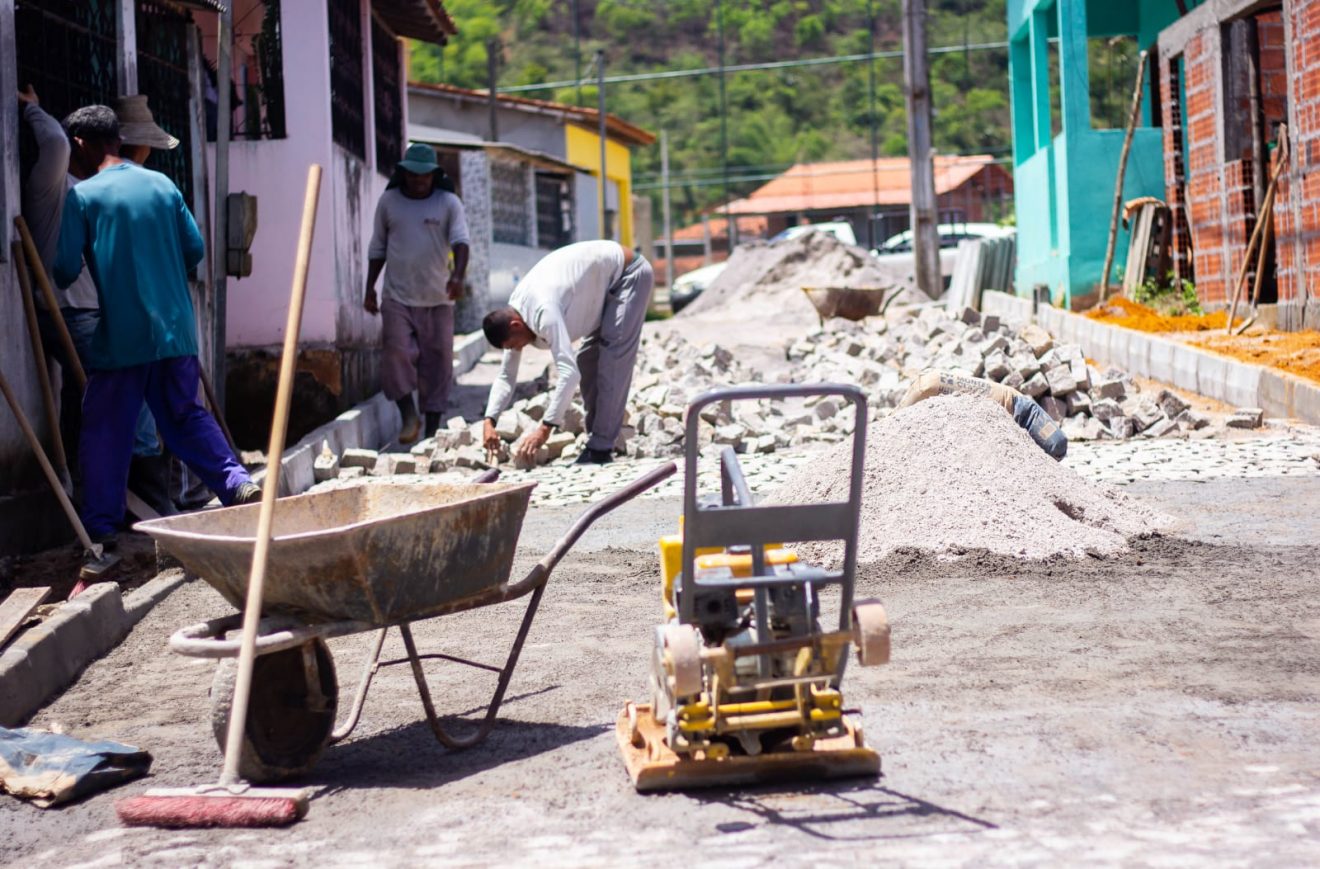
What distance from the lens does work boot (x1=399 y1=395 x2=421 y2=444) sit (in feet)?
38.3

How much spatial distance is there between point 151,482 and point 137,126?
67.7 inches

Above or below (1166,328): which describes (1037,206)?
above

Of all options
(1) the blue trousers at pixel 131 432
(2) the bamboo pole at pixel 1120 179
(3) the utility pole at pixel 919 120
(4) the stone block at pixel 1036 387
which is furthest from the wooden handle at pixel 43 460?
(3) the utility pole at pixel 919 120

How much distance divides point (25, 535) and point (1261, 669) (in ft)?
16.8

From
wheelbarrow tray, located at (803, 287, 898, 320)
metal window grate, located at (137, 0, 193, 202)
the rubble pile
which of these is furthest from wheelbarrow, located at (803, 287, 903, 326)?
metal window grate, located at (137, 0, 193, 202)

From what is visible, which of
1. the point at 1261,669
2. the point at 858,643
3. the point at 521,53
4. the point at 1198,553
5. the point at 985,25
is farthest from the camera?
the point at 521,53

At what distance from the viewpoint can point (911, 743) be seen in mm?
3939

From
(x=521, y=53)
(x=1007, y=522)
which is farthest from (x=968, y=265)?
(x=521, y=53)

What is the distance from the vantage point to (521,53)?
78.6 m

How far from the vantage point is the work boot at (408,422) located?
460 inches

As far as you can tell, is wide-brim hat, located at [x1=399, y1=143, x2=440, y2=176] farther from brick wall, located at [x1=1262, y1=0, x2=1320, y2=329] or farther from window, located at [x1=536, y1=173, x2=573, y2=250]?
window, located at [x1=536, y1=173, x2=573, y2=250]

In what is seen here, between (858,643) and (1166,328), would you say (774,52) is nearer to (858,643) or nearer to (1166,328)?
(1166,328)

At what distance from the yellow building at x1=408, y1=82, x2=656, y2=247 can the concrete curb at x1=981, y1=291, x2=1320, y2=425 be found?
68.5 feet

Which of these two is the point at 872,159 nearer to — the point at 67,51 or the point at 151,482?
the point at 67,51
